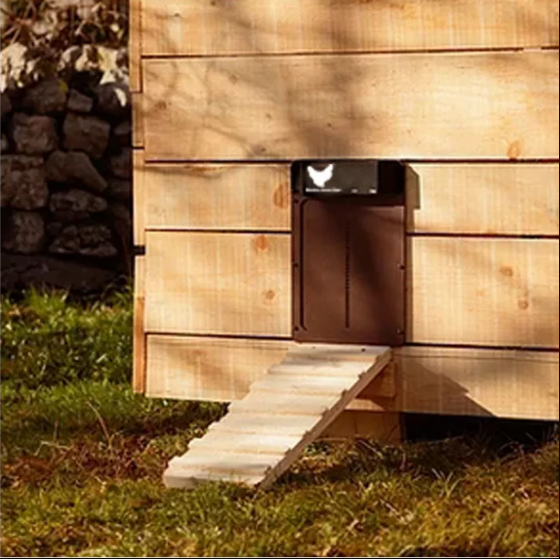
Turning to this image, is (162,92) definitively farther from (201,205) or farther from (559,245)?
(559,245)

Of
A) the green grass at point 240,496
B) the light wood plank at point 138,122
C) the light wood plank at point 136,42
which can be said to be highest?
the light wood plank at point 136,42

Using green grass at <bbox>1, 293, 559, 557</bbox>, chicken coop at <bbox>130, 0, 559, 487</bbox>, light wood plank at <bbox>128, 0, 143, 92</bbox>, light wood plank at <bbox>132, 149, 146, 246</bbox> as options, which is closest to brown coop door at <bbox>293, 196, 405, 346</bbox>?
chicken coop at <bbox>130, 0, 559, 487</bbox>

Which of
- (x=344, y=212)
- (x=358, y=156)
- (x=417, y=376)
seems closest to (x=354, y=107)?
(x=358, y=156)

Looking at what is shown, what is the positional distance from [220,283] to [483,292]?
0.77m

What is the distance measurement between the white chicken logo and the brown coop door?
5 centimetres

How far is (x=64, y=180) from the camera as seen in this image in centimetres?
748

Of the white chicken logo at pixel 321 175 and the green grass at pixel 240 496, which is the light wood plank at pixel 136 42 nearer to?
the white chicken logo at pixel 321 175

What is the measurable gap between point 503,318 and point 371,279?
0.39m

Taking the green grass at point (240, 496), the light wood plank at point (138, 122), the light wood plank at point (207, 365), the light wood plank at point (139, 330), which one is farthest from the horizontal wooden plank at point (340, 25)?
the green grass at point (240, 496)

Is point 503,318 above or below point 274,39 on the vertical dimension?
below

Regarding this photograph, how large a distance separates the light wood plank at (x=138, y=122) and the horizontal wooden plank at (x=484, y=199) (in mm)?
829

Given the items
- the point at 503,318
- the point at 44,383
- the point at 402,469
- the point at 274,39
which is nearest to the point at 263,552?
the point at 402,469

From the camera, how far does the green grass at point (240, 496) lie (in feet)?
11.8

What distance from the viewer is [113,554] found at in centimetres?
358
